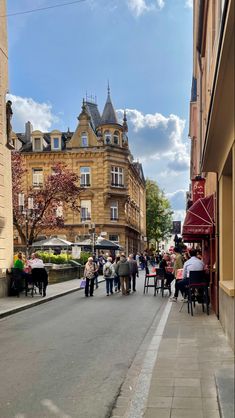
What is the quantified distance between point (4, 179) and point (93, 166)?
36.1 metres

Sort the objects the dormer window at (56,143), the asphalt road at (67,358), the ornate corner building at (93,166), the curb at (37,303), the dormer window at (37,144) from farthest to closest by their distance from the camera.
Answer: the dormer window at (37,144), the dormer window at (56,143), the ornate corner building at (93,166), the curb at (37,303), the asphalt road at (67,358)

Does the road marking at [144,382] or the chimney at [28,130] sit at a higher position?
the chimney at [28,130]

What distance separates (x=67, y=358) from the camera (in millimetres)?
7758

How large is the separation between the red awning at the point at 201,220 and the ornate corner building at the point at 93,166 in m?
40.6

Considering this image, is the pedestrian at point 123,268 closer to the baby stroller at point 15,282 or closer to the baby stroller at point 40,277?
the baby stroller at point 40,277

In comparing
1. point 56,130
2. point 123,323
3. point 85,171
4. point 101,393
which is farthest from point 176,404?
point 56,130

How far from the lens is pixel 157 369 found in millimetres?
6547

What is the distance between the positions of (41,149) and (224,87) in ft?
171

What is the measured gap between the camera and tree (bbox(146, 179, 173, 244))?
84.8 m

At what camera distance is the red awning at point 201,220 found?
1183cm

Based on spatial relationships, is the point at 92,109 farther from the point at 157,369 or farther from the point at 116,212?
the point at 157,369

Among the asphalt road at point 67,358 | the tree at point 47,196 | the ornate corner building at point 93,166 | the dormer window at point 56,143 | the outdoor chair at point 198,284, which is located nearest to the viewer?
the asphalt road at point 67,358

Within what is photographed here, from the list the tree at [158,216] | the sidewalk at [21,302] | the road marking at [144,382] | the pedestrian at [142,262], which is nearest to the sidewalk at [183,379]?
the road marking at [144,382]

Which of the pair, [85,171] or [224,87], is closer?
[224,87]
